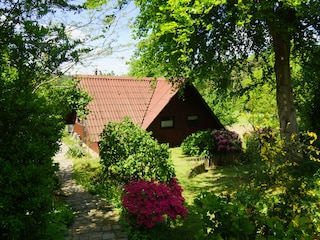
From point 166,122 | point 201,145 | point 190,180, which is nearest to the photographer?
point 190,180

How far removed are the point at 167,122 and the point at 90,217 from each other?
14256 mm

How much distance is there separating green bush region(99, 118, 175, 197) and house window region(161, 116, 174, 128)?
1060 cm

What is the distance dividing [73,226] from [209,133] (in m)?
11.4

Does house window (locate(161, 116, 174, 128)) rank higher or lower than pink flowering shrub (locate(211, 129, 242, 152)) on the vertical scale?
higher

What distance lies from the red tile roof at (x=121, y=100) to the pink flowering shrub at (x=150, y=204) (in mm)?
11675

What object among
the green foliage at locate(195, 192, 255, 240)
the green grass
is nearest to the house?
the green grass

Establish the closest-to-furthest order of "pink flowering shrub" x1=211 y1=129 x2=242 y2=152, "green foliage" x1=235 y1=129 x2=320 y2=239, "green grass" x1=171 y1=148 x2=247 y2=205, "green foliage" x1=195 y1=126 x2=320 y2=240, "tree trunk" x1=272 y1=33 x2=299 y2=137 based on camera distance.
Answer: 1. "green foliage" x1=195 y1=126 x2=320 y2=240
2. "green foliage" x1=235 y1=129 x2=320 y2=239
3. "tree trunk" x1=272 y1=33 x2=299 y2=137
4. "green grass" x1=171 y1=148 x2=247 y2=205
5. "pink flowering shrub" x1=211 y1=129 x2=242 y2=152

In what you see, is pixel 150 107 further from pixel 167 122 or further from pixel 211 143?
pixel 211 143

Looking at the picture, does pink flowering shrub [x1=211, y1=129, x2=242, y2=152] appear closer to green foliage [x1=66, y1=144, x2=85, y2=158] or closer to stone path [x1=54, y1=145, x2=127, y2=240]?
stone path [x1=54, y1=145, x2=127, y2=240]


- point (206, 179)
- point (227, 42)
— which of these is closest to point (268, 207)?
point (206, 179)

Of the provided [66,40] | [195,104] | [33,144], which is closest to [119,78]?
[195,104]

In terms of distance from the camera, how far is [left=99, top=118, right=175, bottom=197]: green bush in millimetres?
8500

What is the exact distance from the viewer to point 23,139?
4.33m

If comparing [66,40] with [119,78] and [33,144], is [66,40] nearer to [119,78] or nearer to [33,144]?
[33,144]
